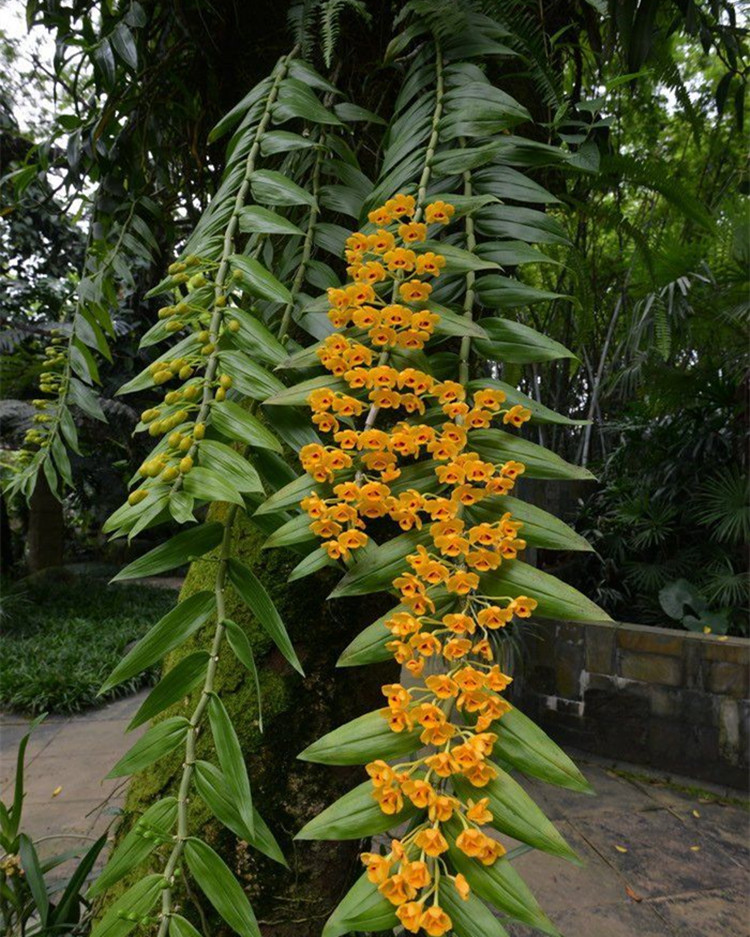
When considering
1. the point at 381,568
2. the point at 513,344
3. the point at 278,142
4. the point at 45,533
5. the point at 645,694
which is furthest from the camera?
the point at 45,533

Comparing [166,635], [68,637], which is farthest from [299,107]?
[68,637]

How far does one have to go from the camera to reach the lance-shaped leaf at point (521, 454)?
18.3 inches

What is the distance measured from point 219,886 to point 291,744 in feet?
0.88

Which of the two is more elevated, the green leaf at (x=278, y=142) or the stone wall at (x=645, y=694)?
the green leaf at (x=278, y=142)

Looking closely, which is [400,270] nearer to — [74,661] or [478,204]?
[478,204]

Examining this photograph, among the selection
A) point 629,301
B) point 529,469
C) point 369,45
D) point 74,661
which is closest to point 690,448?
point 629,301

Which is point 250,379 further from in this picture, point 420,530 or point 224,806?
point 224,806

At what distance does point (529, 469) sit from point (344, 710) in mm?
389

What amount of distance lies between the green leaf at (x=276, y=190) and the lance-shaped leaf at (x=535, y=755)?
1.52 ft

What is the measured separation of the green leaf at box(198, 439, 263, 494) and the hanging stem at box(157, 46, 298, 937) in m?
0.01

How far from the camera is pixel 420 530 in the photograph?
0.44 m

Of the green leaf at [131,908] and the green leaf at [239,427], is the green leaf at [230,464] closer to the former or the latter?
the green leaf at [239,427]

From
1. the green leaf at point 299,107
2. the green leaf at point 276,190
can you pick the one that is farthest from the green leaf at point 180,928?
the green leaf at point 299,107

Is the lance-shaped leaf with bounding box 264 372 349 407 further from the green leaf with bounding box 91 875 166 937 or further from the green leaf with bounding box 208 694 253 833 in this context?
the green leaf with bounding box 91 875 166 937
